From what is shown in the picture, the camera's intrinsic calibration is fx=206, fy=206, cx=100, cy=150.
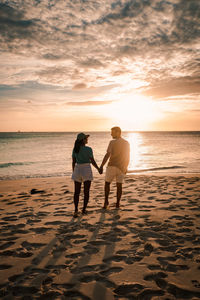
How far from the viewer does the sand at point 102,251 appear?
2.84m

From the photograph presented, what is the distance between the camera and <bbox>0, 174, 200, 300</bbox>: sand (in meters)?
2.84

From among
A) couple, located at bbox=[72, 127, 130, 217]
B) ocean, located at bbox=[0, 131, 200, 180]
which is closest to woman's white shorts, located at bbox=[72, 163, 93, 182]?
couple, located at bbox=[72, 127, 130, 217]

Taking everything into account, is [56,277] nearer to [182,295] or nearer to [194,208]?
[182,295]

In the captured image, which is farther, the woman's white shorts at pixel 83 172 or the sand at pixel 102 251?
the woman's white shorts at pixel 83 172

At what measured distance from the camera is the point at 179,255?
3.61m

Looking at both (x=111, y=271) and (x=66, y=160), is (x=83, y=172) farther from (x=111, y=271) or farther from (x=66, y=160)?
(x=66, y=160)

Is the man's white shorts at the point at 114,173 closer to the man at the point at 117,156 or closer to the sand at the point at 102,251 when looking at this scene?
the man at the point at 117,156

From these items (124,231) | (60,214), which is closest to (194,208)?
(124,231)

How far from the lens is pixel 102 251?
381cm

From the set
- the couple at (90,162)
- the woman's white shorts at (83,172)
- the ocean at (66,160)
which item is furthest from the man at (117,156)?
the ocean at (66,160)

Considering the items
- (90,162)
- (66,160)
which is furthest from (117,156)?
(66,160)

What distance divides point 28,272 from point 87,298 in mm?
1091

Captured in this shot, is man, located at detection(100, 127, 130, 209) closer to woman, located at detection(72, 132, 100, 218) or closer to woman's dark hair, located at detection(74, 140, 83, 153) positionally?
woman, located at detection(72, 132, 100, 218)

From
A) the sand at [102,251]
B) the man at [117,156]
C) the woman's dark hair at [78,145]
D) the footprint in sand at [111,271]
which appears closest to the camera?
the sand at [102,251]
